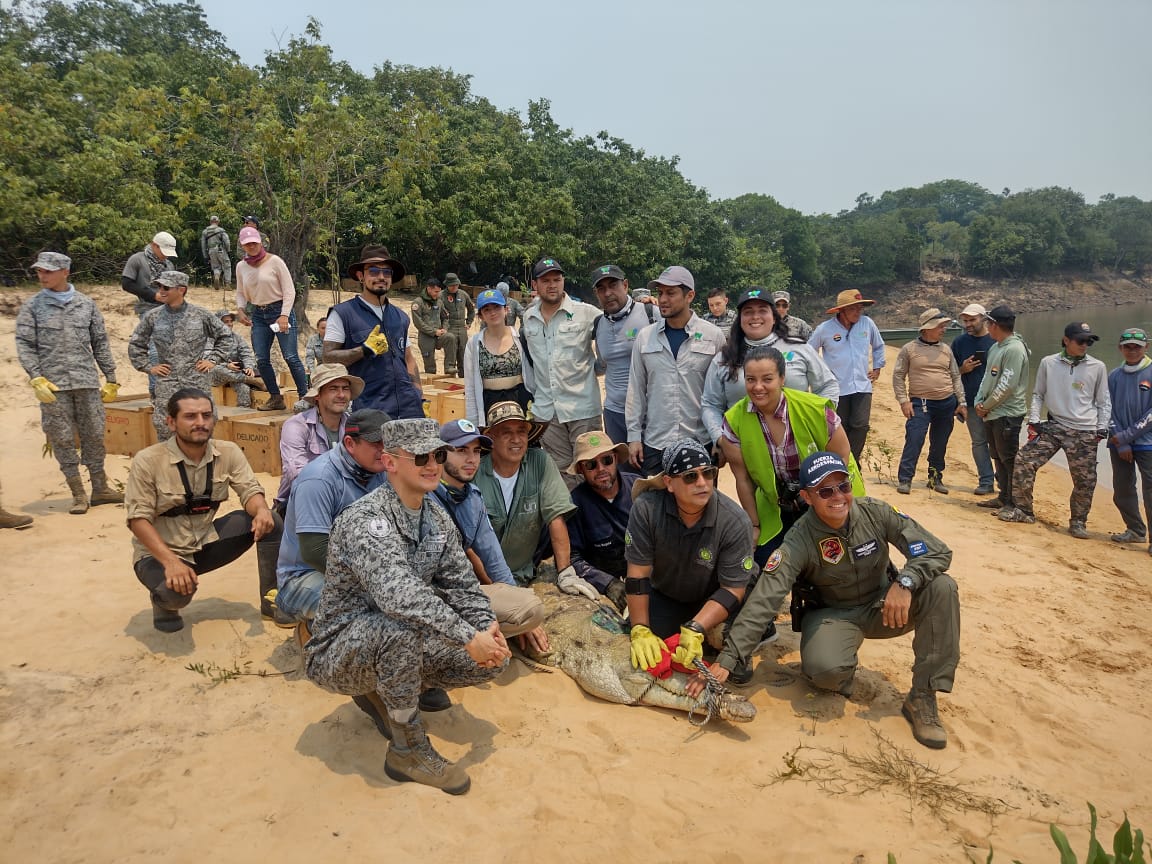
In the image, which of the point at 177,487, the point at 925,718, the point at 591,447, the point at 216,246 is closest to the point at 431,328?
the point at 216,246

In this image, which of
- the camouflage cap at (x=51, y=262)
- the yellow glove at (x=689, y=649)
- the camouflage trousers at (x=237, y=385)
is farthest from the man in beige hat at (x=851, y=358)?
the camouflage cap at (x=51, y=262)

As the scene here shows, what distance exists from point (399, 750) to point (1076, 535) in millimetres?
6493

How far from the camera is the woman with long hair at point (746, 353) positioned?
4.16 m

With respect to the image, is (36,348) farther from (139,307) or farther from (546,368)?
(546,368)

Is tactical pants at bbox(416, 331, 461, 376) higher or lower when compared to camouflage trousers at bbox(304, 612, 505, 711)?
higher

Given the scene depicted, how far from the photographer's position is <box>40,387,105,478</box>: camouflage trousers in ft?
18.7

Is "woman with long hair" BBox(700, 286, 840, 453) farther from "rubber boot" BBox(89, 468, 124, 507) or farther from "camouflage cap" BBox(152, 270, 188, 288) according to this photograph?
"rubber boot" BBox(89, 468, 124, 507)

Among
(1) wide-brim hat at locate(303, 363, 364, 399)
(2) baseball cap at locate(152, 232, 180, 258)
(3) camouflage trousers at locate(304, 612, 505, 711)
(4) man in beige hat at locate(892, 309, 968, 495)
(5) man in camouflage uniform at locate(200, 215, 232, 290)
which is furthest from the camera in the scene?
(5) man in camouflage uniform at locate(200, 215, 232, 290)

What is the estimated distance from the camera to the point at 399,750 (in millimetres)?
2746

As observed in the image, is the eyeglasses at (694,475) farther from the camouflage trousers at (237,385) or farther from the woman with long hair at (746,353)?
the camouflage trousers at (237,385)

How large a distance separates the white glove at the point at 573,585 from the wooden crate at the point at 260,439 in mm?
3768

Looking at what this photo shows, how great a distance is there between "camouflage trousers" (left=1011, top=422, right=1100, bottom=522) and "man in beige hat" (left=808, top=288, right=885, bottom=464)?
1.75 m

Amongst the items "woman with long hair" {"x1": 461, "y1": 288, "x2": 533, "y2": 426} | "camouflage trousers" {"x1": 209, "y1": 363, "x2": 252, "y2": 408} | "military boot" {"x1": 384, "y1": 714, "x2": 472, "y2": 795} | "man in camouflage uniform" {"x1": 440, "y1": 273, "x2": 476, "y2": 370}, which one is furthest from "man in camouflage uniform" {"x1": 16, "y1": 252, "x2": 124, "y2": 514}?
"man in camouflage uniform" {"x1": 440, "y1": 273, "x2": 476, "y2": 370}

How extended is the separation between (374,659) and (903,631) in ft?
8.12
